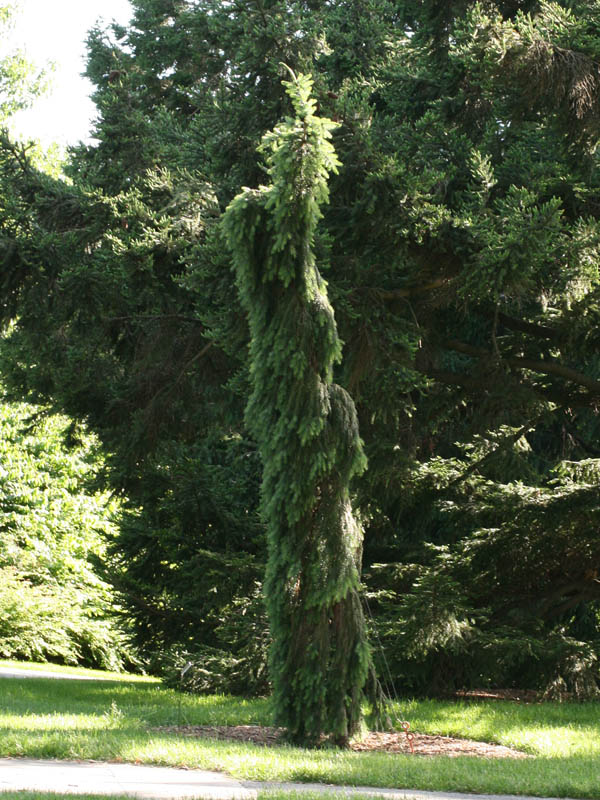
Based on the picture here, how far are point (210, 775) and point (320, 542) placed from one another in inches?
95.0

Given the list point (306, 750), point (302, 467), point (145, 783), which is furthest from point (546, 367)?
point (145, 783)

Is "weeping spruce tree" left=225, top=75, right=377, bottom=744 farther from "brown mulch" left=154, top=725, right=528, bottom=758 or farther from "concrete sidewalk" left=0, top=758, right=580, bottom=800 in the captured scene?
"concrete sidewalk" left=0, top=758, right=580, bottom=800

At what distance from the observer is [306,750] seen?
805cm

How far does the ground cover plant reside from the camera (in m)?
6.75

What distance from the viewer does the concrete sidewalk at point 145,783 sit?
5.77m

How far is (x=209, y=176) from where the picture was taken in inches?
483

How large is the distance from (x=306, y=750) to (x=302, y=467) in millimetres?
2347

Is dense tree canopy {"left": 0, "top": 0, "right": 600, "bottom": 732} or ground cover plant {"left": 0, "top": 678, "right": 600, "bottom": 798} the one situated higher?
dense tree canopy {"left": 0, "top": 0, "right": 600, "bottom": 732}

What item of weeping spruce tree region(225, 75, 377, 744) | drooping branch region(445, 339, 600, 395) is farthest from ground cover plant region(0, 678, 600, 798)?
drooping branch region(445, 339, 600, 395)

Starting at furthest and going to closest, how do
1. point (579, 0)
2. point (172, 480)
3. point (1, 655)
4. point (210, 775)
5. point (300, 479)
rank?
point (1, 655)
point (172, 480)
point (579, 0)
point (300, 479)
point (210, 775)

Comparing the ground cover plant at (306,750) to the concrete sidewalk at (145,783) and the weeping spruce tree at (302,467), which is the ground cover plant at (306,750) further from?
the weeping spruce tree at (302,467)

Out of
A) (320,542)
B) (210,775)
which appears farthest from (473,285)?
(210,775)

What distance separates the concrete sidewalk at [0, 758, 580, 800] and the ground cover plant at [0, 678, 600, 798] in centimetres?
17

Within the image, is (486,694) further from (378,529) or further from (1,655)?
(1,655)
